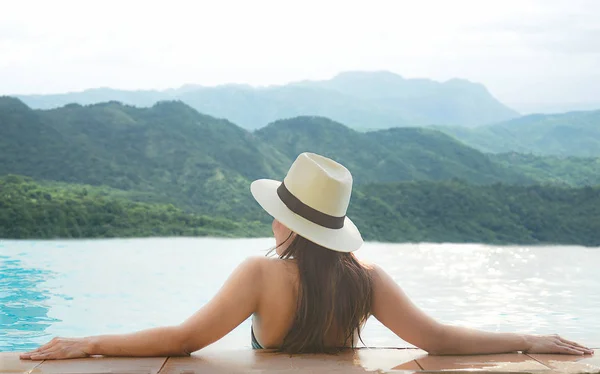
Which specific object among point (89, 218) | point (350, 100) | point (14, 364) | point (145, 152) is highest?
point (350, 100)

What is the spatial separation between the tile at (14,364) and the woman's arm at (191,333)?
23 millimetres

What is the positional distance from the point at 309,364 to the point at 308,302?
139mm

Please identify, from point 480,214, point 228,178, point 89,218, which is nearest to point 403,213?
point 480,214

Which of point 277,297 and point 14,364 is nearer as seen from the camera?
point 14,364

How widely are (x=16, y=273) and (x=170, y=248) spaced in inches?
148

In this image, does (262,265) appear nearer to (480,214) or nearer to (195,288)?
(195,288)

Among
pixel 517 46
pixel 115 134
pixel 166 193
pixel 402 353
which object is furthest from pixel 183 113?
pixel 402 353

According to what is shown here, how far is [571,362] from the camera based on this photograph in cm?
166

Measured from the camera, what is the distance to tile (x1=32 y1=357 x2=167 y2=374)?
4.97 ft

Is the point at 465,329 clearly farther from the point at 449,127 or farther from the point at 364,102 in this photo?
the point at 364,102

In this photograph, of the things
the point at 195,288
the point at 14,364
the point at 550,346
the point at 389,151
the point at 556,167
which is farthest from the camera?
the point at 556,167

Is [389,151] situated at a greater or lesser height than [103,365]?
greater

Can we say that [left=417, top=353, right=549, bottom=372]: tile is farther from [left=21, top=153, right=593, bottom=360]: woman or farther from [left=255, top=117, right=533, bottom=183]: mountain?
[left=255, top=117, right=533, bottom=183]: mountain

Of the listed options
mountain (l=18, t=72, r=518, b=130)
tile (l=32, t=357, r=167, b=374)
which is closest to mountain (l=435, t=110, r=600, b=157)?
mountain (l=18, t=72, r=518, b=130)
